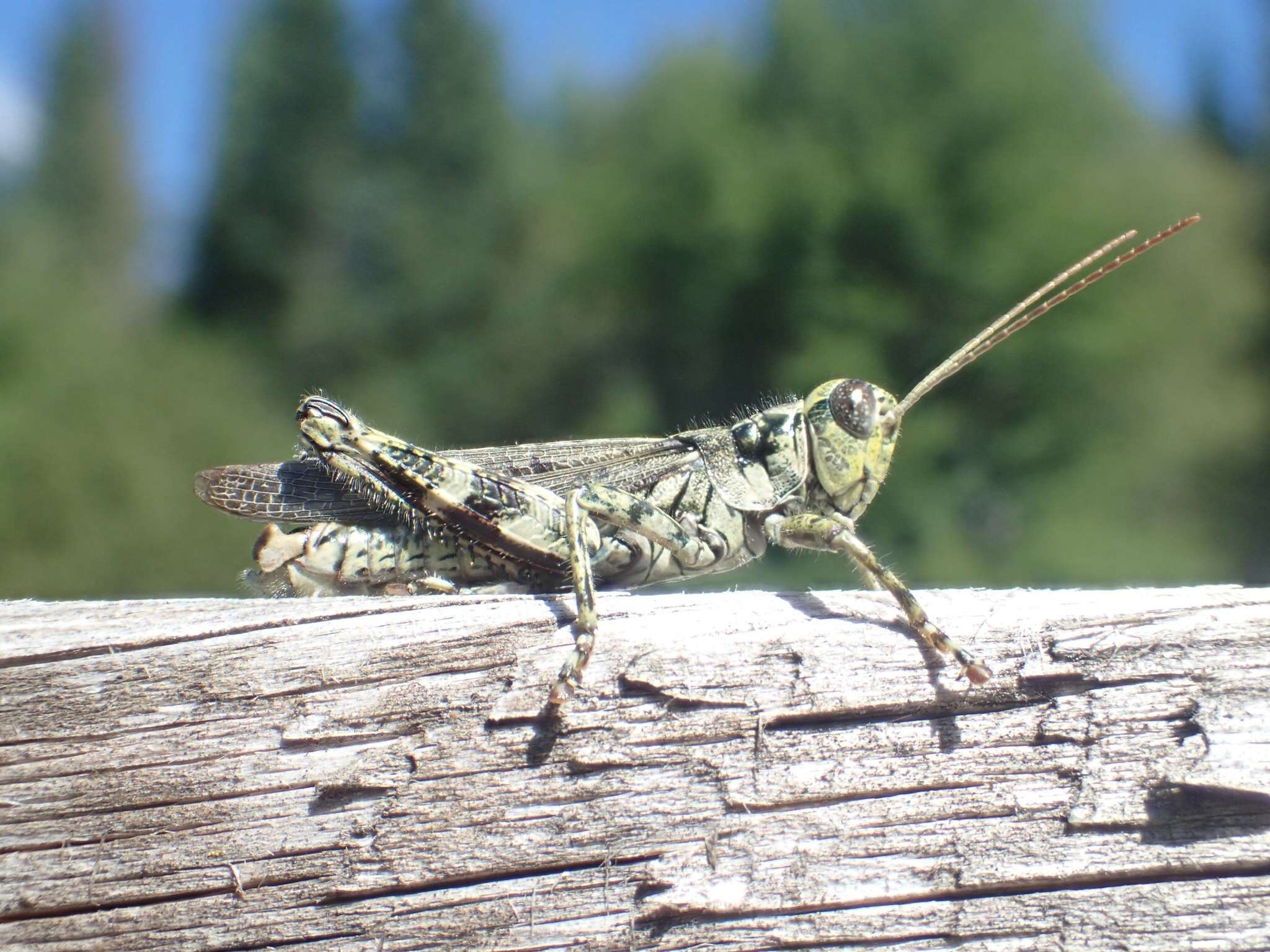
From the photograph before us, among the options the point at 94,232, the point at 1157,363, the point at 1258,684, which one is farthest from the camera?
the point at 94,232

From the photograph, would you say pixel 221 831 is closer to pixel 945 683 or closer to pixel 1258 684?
pixel 945 683

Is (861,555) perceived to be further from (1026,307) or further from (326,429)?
(326,429)

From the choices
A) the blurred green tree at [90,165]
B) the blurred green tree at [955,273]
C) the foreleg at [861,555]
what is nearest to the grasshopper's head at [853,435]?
the foreleg at [861,555]

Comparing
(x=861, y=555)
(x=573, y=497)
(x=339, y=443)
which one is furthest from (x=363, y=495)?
(x=861, y=555)

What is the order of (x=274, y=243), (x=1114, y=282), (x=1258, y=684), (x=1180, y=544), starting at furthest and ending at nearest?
(x=274, y=243), (x=1180, y=544), (x=1114, y=282), (x=1258, y=684)

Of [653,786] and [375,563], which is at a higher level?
[375,563]

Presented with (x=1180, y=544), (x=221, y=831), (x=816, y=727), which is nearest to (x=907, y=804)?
(x=816, y=727)

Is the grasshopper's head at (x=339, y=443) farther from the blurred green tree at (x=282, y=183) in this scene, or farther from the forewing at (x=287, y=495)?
the blurred green tree at (x=282, y=183)
